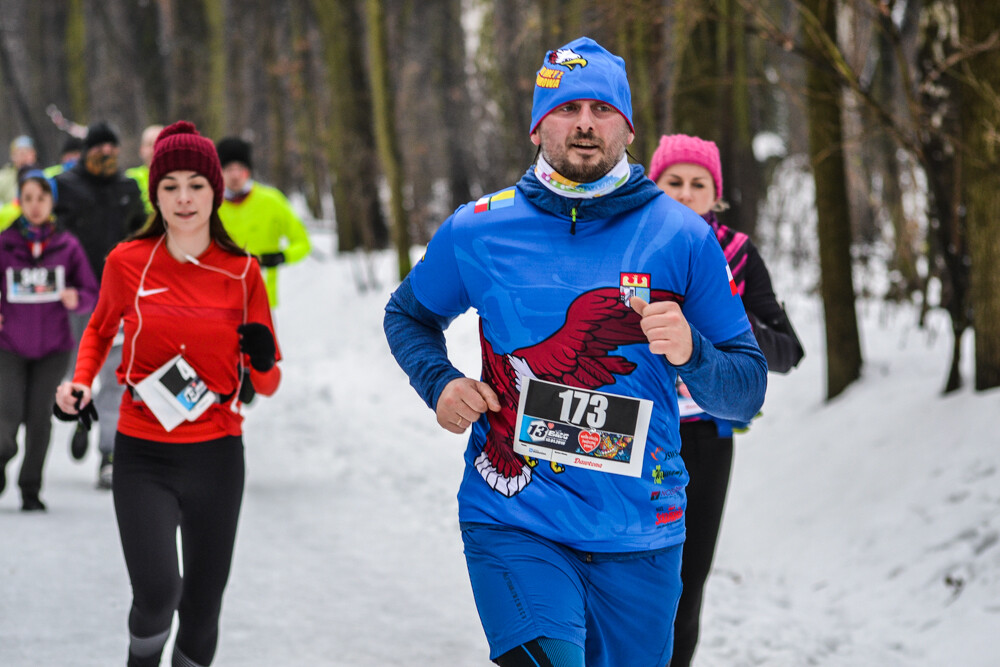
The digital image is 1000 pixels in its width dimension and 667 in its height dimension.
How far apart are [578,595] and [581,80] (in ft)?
4.08

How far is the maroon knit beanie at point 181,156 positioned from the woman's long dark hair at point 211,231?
6 centimetres

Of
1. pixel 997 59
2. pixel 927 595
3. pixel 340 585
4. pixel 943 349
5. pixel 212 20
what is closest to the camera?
pixel 927 595

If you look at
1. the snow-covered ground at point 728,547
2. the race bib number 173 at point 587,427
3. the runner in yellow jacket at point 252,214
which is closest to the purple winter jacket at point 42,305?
the snow-covered ground at point 728,547

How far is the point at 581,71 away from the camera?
2.67 meters

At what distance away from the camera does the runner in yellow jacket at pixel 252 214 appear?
7.78 meters

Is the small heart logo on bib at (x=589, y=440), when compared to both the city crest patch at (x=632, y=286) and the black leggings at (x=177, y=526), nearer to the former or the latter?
the city crest patch at (x=632, y=286)

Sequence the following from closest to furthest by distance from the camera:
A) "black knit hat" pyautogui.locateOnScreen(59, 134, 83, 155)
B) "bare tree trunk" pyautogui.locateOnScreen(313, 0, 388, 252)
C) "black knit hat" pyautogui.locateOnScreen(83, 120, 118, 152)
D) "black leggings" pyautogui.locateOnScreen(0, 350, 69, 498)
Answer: "black leggings" pyautogui.locateOnScreen(0, 350, 69, 498), "black knit hat" pyautogui.locateOnScreen(83, 120, 118, 152), "black knit hat" pyautogui.locateOnScreen(59, 134, 83, 155), "bare tree trunk" pyautogui.locateOnScreen(313, 0, 388, 252)

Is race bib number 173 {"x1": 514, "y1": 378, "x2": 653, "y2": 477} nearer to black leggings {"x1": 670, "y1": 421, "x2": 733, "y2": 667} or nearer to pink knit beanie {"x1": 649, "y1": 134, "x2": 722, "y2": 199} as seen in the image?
black leggings {"x1": 670, "y1": 421, "x2": 733, "y2": 667}

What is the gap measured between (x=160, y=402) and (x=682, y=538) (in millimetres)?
1759

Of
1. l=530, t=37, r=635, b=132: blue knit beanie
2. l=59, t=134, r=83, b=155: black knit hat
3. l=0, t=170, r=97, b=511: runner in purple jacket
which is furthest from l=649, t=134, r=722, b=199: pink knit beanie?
l=59, t=134, r=83, b=155: black knit hat

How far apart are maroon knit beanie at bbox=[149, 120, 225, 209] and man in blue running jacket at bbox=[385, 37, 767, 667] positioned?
1432 millimetres

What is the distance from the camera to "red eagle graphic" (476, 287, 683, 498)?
2.52 metres

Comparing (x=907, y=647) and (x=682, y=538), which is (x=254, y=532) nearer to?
(x=907, y=647)

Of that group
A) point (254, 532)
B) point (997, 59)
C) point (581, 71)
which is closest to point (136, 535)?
point (581, 71)
